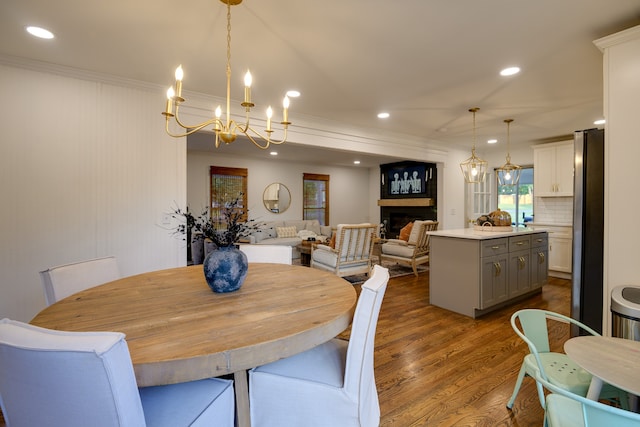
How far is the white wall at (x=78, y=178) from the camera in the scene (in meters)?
2.57

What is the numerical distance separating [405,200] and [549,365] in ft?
22.2

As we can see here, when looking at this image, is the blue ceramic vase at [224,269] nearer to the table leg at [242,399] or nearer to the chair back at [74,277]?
the table leg at [242,399]

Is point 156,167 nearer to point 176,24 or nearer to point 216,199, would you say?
point 176,24

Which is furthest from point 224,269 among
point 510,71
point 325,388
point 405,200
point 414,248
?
point 405,200

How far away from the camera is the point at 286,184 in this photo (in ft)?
27.0

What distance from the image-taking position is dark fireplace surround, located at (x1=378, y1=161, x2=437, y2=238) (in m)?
7.64

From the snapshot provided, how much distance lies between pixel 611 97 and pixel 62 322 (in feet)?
10.6

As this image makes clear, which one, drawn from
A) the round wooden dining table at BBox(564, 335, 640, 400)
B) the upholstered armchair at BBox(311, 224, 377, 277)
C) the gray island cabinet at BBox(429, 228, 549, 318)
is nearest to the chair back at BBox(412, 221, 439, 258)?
the upholstered armchair at BBox(311, 224, 377, 277)

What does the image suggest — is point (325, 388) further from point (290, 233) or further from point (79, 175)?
point (290, 233)

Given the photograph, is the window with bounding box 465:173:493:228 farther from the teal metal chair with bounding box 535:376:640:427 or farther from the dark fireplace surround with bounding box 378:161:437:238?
the teal metal chair with bounding box 535:376:640:427

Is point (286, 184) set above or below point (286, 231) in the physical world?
above

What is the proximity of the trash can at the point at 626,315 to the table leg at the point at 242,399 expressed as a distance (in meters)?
1.91

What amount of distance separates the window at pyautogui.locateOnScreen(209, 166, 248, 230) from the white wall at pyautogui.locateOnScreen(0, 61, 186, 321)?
149 inches

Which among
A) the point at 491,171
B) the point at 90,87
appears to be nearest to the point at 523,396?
the point at 90,87
